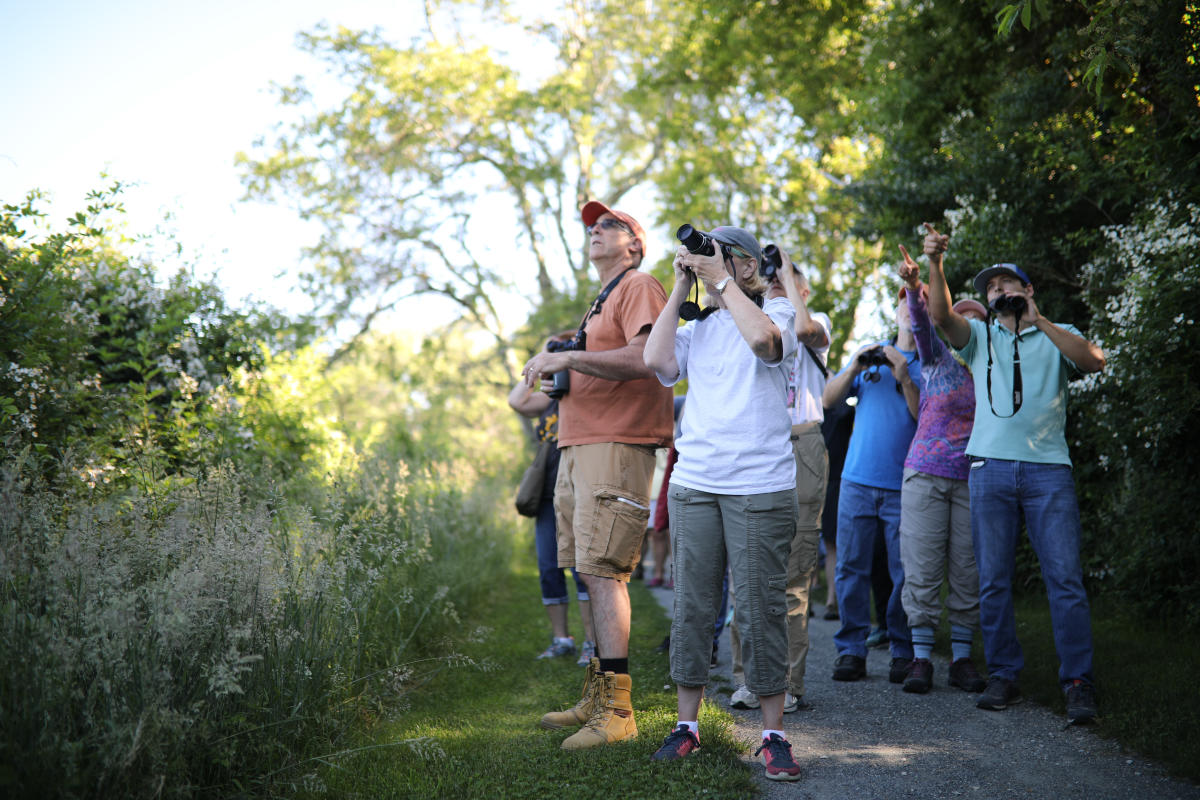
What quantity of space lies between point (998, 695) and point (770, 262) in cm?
251

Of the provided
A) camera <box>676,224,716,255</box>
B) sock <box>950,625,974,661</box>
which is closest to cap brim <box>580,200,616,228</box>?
camera <box>676,224,716,255</box>

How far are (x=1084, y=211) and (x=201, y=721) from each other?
8.06m

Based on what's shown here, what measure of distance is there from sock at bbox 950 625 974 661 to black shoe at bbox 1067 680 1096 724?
768 millimetres

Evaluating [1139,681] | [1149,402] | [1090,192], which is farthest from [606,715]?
[1090,192]

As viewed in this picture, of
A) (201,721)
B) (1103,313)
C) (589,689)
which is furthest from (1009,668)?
(201,721)

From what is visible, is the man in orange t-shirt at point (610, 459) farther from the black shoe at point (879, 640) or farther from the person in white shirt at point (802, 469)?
the black shoe at point (879, 640)

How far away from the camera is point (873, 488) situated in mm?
5367

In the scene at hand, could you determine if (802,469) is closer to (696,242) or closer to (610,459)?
(610,459)

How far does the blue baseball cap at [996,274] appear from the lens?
4.67 metres

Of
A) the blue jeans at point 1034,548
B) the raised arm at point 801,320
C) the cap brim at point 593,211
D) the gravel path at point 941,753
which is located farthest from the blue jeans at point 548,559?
the blue jeans at point 1034,548

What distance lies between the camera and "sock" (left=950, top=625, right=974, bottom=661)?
4.92 m

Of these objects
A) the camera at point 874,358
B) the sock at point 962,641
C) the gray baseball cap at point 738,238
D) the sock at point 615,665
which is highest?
the gray baseball cap at point 738,238

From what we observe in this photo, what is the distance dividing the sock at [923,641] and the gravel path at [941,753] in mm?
199

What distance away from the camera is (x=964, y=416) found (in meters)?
5.02
